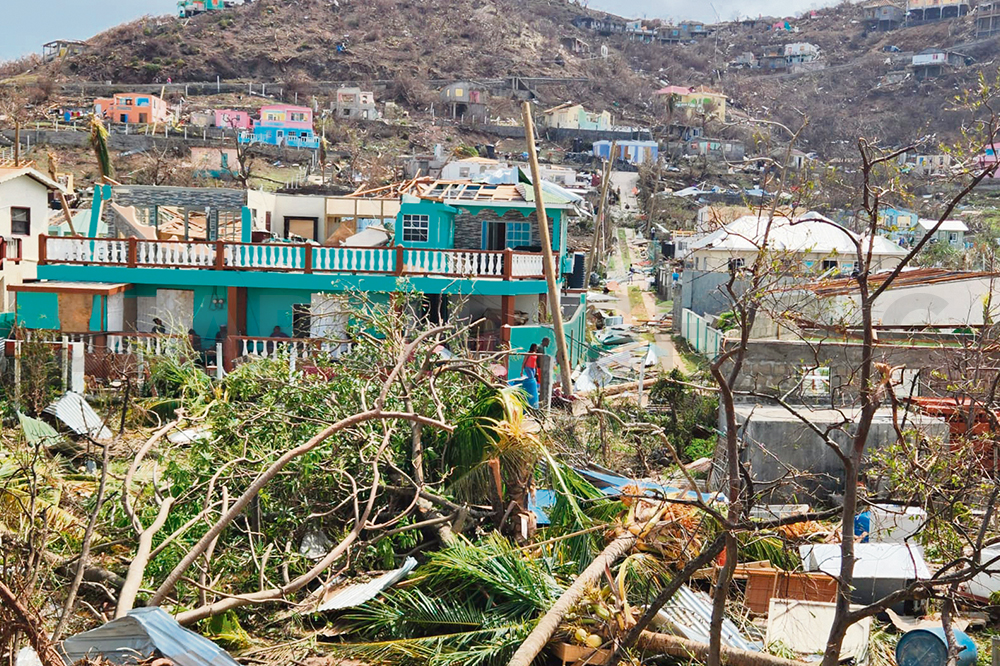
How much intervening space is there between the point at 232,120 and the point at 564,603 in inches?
3017

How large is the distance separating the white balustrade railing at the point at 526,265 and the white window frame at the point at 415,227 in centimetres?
329

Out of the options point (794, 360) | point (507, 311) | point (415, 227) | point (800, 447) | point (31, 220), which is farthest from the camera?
point (31, 220)

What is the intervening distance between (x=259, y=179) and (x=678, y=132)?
171 feet

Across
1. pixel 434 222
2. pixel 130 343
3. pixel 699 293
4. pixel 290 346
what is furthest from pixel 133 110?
pixel 130 343

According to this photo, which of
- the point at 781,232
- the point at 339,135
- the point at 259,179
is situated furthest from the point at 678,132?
the point at 781,232

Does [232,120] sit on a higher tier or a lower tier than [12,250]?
higher

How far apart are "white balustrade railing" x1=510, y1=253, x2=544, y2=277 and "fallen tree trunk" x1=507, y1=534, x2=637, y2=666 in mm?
11079

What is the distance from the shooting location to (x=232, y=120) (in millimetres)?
78750

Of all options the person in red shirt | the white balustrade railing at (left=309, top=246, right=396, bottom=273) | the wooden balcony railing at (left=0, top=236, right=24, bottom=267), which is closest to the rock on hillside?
the wooden balcony railing at (left=0, top=236, right=24, bottom=267)

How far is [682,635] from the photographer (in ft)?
24.3

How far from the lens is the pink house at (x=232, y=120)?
256 feet

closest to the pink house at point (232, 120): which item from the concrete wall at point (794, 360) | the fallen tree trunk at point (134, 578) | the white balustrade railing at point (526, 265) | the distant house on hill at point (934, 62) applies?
the white balustrade railing at point (526, 265)

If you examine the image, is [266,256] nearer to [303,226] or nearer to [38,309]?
[38,309]

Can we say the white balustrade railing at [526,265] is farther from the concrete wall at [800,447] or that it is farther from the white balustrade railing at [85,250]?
the concrete wall at [800,447]
